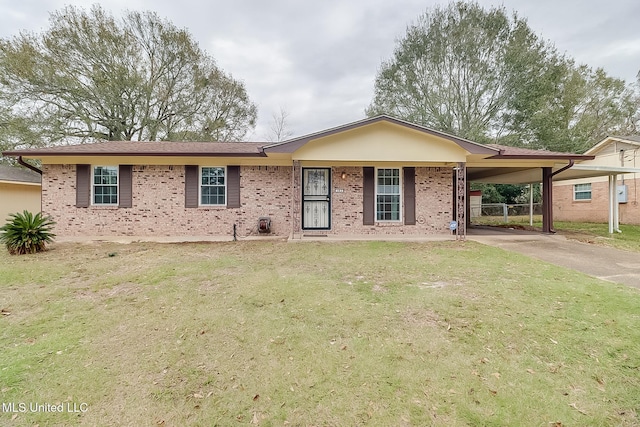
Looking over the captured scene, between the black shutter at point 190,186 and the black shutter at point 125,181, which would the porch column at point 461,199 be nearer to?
the black shutter at point 190,186

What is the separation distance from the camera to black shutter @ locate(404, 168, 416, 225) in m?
10.5

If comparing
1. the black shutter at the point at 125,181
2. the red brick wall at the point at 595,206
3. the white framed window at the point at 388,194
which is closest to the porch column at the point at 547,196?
the white framed window at the point at 388,194

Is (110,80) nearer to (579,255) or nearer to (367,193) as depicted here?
(367,193)

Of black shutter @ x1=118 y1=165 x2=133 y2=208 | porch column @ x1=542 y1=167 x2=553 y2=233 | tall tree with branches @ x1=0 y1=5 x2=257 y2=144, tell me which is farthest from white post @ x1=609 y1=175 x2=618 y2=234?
tall tree with branches @ x1=0 y1=5 x2=257 y2=144

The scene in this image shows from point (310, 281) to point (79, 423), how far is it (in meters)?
3.36

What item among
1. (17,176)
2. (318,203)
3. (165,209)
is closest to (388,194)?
(318,203)

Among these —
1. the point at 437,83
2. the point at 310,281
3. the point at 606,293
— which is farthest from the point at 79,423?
the point at 437,83

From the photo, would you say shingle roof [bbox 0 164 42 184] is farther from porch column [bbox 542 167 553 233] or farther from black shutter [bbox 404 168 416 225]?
porch column [bbox 542 167 553 233]

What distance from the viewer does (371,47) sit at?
2066 cm

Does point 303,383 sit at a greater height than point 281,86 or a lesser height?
lesser

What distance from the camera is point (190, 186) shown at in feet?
33.2

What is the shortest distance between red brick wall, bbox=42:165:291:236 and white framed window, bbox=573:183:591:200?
17905 millimetres

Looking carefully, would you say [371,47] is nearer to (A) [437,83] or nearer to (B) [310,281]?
(A) [437,83]

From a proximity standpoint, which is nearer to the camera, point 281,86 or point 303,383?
point 303,383
